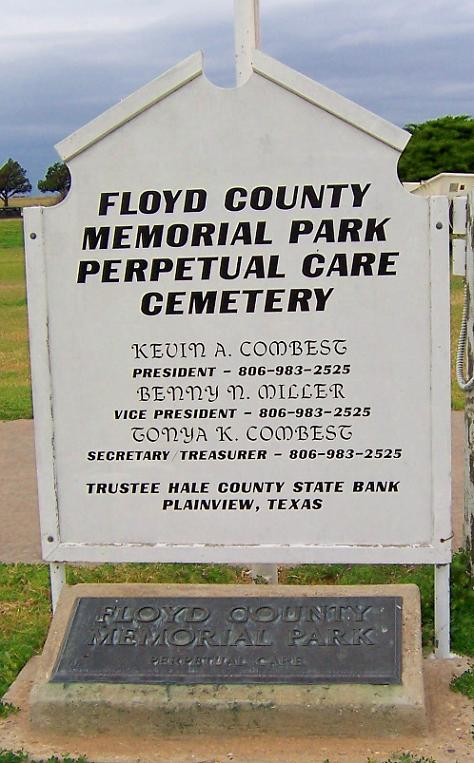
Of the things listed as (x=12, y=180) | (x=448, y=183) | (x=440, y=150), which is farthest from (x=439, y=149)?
(x=12, y=180)

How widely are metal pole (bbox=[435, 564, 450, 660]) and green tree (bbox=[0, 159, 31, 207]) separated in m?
88.6

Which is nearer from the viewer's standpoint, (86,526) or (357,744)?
(357,744)

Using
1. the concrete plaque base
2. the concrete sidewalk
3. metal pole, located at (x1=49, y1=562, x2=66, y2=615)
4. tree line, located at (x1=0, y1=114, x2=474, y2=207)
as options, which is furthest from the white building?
the concrete plaque base

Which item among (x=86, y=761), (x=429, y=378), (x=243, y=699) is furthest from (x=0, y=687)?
(x=429, y=378)

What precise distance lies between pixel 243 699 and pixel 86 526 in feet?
3.28

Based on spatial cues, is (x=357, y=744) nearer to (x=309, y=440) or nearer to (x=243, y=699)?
(x=243, y=699)

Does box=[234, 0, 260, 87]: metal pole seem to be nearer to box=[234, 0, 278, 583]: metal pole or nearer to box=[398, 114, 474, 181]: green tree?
box=[234, 0, 278, 583]: metal pole

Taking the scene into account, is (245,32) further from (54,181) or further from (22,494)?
(54,181)

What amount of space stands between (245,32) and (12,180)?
9063 centimetres

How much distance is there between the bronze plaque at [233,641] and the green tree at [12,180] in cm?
8836

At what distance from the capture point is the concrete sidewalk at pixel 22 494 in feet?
19.0

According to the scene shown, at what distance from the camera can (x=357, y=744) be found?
140 inches

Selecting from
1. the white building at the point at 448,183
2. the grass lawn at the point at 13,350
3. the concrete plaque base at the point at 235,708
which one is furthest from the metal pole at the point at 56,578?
the white building at the point at 448,183

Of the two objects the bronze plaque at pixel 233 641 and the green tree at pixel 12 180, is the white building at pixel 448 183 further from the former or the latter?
the green tree at pixel 12 180
